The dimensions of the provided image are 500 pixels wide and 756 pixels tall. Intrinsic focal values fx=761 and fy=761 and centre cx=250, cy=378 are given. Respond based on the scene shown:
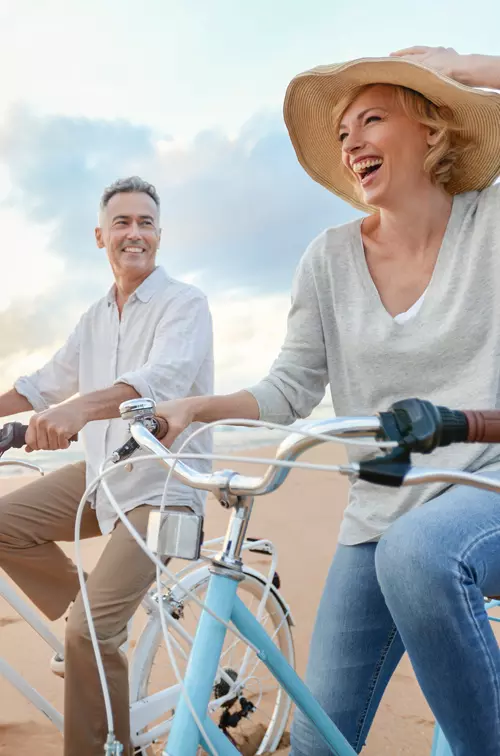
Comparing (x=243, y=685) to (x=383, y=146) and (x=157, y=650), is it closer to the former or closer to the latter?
(x=157, y=650)

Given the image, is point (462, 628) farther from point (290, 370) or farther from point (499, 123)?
point (499, 123)

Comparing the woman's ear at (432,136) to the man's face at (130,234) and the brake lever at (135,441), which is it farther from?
the man's face at (130,234)

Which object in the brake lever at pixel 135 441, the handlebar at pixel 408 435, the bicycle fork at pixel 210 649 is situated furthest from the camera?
the brake lever at pixel 135 441

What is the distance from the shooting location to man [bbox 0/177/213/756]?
242 cm

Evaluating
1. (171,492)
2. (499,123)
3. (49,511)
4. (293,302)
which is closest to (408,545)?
(293,302)

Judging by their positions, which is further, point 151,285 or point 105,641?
point 151,285

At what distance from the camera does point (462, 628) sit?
111 centimetres

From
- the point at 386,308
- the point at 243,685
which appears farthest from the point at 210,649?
the point at 243,685

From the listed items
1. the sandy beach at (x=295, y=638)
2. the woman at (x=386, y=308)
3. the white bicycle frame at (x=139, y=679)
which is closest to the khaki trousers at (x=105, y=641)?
the white bicycle frame at (x=139, y=679)

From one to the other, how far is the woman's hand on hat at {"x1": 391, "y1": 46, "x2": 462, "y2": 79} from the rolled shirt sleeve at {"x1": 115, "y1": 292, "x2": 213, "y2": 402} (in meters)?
1.17

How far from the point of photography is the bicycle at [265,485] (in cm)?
91

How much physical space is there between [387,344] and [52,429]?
854 millimetres

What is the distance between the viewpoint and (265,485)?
1.07 m

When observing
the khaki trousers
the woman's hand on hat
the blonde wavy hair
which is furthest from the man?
the woman's hand on hat
